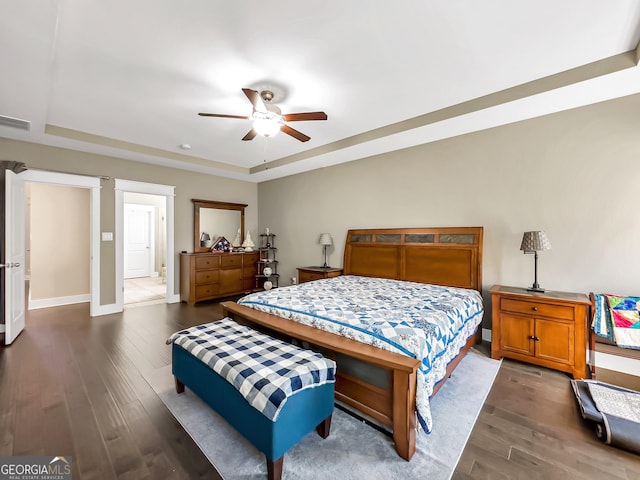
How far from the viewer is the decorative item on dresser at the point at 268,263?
20.9ft

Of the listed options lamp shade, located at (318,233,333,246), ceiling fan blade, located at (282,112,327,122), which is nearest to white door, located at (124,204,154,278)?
lamp shade, located at (318,233,333,246)

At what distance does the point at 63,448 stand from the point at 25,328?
10.9 feet

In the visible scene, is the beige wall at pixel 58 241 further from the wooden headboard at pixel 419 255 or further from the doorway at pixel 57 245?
the wooden headboard at pixel 419 255

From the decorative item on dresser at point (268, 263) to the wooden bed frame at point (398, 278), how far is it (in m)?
2.22

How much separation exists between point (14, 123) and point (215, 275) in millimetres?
3503

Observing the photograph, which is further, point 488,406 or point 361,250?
point 361,250

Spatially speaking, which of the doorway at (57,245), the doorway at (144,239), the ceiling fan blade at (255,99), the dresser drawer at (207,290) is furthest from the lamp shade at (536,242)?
the doorway at (144,239)

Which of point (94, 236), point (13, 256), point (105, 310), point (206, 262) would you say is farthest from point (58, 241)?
point (206, 262)

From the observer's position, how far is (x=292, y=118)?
2.70 m

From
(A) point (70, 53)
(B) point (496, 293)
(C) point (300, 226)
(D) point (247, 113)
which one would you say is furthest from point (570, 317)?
(A) point (70, 53)

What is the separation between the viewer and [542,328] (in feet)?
9.04

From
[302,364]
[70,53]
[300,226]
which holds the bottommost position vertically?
[302,364]

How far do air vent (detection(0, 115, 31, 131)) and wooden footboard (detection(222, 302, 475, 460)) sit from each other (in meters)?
4.04

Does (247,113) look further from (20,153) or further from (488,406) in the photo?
(488,406)
